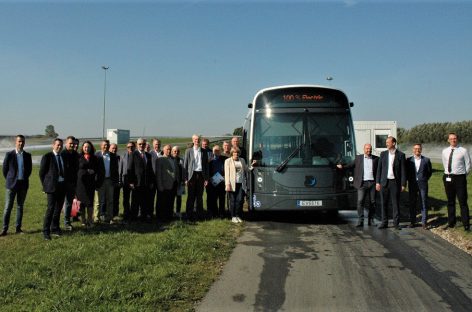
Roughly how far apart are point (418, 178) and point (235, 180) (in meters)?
4.02

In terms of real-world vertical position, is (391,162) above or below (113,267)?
above

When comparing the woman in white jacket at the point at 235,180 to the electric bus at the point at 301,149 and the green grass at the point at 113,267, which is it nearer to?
the electric bus at the point at 301,149

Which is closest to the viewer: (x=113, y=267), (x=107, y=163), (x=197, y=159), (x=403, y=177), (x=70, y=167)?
(x=113, y=267)

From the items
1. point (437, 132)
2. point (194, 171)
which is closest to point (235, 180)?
point (194, 171)

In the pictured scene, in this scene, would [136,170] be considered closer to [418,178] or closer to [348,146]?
[348,146]

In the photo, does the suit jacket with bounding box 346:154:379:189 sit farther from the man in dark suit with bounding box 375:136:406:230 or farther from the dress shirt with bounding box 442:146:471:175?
the dress shirt with bounding box 442:146:471:175

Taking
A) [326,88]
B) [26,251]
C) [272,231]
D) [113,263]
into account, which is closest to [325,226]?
[272,231]

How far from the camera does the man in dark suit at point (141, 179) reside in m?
10.2

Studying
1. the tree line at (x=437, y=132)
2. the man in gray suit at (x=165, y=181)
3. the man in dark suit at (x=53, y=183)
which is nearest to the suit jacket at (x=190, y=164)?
the man in gray suit at (x=165, y=181)

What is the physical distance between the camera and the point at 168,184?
1034 cm

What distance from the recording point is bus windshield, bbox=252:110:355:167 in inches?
400

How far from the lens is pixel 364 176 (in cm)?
1009

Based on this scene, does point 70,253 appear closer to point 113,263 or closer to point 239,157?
point 113,263

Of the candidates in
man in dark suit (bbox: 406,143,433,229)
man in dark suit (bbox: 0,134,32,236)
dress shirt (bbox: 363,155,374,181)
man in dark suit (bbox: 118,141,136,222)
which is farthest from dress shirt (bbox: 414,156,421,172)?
man in dark suit (bbox: 0,134,32,236)
